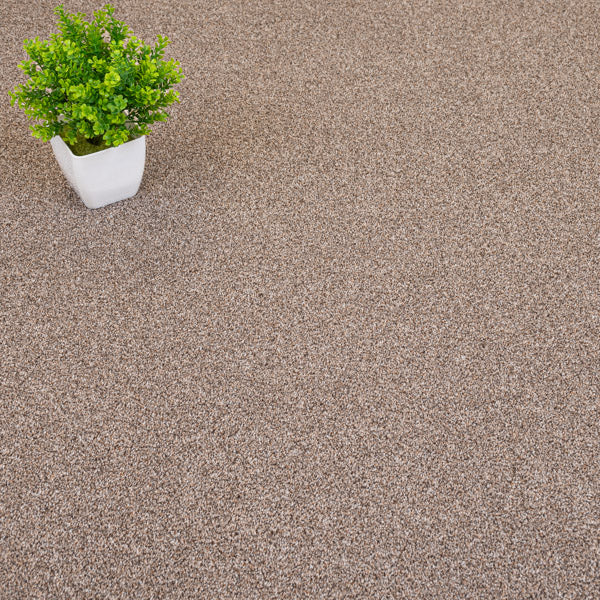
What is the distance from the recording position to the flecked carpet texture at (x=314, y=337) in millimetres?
962

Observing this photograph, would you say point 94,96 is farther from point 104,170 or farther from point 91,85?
point 104,170

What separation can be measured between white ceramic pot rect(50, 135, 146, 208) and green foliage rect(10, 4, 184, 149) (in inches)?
1.2

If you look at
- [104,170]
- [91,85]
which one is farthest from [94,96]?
[104,170]

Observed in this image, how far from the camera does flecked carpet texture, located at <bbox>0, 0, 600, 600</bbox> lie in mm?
962

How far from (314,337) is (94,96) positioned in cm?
58

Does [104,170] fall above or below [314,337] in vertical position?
above

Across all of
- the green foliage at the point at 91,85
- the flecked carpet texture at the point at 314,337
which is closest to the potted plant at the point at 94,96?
the green foliage at the point at 91,85

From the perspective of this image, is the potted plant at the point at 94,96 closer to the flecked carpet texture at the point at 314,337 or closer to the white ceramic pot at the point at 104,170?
the white ceramic pot at the point at 104,170

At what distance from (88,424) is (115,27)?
29.0 inches

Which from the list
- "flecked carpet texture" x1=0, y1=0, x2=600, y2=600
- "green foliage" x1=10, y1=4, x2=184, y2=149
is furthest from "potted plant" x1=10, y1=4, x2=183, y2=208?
"flecked carpet texture" x1=0, y1=0, x2=600, y2=600

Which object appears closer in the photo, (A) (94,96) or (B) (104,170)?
(A) (94,96)

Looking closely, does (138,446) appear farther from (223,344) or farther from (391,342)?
(391,342)

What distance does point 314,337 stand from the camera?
1.18 m

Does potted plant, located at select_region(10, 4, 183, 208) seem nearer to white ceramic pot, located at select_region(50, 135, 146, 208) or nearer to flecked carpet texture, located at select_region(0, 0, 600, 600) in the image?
white ceramic pot, located at select_region(50, 135, 146, 208)
